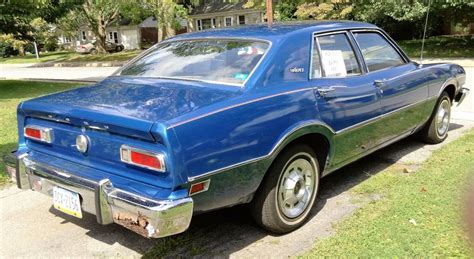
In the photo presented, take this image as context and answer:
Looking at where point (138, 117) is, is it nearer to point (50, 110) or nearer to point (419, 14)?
point (50, 110)

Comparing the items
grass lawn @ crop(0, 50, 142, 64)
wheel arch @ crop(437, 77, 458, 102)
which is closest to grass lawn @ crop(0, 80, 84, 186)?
wheel arch @ crop(437, 77, 458, 102)

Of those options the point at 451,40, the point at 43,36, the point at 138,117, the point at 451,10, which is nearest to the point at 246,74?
the point at 138,117

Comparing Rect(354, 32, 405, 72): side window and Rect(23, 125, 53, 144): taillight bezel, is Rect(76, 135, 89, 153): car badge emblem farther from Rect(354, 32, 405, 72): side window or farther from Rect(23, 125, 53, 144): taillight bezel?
Rect(354, 32, 405, 72): side window

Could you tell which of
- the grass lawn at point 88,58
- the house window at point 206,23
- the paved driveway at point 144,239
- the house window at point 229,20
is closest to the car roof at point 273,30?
the paved driveway at point 144,239

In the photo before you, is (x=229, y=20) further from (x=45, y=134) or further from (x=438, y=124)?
(x=45, y=134)

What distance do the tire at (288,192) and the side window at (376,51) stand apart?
4.60ft

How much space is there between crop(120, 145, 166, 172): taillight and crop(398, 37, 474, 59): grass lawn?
17975mm

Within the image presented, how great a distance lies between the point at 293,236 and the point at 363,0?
19759mm

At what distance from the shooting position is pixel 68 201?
10.5ft

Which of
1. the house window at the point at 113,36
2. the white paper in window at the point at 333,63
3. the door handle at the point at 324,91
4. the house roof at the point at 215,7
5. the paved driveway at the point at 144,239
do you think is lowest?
the paved driveway at the point at 144,239

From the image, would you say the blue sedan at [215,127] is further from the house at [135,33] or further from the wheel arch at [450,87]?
the house at [135,33]

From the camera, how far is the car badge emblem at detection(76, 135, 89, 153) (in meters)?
3.18

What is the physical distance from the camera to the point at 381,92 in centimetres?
450

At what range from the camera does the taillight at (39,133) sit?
346 centimetres
